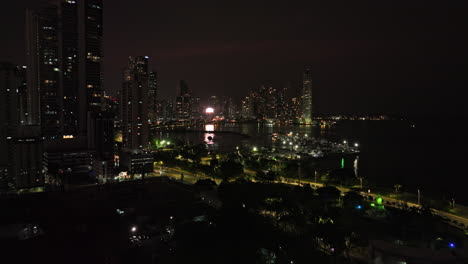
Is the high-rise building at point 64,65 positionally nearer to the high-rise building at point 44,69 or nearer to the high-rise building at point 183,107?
the high-rise building at point 44,69

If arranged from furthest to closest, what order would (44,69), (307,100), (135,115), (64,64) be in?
(307,100) → (64,64) → (44,69) → (135,115)

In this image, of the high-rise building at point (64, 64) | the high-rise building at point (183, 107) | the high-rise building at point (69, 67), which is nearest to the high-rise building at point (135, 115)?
the high-rise building at point (64, 64)

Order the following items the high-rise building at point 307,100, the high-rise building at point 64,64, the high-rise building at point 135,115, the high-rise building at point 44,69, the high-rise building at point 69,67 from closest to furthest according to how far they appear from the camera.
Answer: the high-rise building at point 135,115
the high-rise building at point 44,69
the high-rise building at point 64,64
the high-rise building at point 69,67
the high-rise building at point 307,100

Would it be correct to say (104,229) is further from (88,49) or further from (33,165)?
(88,49)

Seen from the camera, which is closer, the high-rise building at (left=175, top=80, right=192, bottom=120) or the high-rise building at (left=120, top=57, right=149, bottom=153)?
the high-rise building at (left=120, top=57, right=149, bottom=153)

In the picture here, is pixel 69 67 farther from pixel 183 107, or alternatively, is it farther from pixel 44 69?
pixel 183 107

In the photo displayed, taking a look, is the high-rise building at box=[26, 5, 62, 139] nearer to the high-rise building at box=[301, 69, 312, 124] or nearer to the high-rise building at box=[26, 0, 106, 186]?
the high-rise building at box=[26, 0, 106, 186]

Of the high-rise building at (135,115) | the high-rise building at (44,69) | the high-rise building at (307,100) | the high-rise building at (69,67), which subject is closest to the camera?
the high-rise building at (135,115)

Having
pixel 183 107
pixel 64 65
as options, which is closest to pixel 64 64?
pixel 64 65

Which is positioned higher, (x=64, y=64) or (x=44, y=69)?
(x=64, y=64)

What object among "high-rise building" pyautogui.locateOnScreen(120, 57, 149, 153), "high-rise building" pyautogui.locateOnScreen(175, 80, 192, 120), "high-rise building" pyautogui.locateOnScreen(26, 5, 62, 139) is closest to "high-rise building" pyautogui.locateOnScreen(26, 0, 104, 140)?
"high-rise building" pyautogui.locateOnScreen(26, 5, 62, 139)

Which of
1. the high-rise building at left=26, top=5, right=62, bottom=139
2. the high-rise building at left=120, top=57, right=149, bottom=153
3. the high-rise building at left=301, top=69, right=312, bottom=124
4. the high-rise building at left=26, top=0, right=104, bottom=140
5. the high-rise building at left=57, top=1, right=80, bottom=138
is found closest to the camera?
the high-rise building at left=120, top=57, right=149, bottom=153

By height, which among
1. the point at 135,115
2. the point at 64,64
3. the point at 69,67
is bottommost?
the point at 135,115
